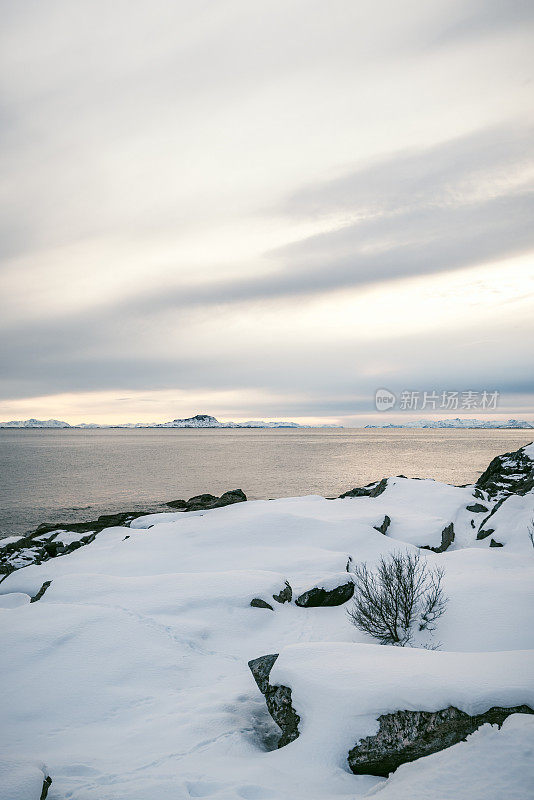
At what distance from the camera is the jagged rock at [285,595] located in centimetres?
1192

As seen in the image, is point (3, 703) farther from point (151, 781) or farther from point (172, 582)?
point (172, 582)

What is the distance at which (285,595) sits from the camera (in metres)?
12.1

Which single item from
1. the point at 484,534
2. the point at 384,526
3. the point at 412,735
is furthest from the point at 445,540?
the point at 412,735

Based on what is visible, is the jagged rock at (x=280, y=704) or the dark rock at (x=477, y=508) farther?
the dark rock at (x=477, y=508)

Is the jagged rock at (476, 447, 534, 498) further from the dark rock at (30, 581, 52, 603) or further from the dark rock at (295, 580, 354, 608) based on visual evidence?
the dark rock at (30, 581, 52, 603)

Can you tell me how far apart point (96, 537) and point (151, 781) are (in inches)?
665

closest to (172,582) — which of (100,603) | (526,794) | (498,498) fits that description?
(100,603)

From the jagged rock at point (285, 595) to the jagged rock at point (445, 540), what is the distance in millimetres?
8796

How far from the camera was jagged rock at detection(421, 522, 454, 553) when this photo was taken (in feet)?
60.1

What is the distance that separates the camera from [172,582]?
42.4 ft

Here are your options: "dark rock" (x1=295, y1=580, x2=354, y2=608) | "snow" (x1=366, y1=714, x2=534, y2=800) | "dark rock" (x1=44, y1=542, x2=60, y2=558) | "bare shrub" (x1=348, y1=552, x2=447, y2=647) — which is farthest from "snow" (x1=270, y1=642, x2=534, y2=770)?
"dark rock" (x1=44, y1=542, x2=60, y2=558)

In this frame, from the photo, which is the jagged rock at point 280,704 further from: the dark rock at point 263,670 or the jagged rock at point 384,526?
the jagged rock at point 384,526

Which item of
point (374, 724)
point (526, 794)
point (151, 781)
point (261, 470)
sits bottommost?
point (261, 470)

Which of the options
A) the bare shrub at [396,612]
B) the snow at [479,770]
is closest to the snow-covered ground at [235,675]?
the snow at [479,770]
